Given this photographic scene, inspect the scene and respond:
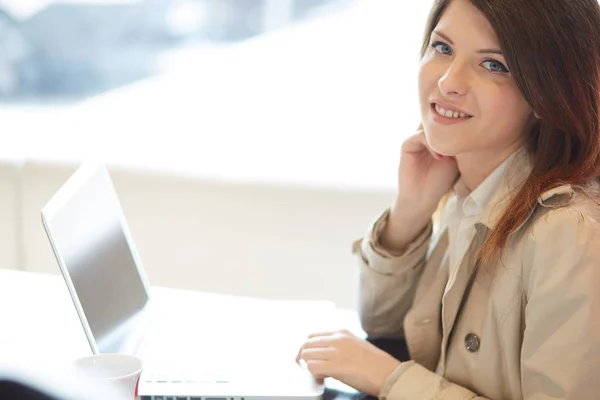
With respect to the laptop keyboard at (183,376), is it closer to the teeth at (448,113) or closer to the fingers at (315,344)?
the fingers at (315,344)

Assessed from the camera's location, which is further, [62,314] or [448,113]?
[62,314]

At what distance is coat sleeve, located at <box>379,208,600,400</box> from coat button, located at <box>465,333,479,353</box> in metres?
0.11

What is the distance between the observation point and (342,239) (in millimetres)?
2480

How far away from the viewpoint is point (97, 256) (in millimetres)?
1401

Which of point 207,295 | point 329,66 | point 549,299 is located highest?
point 329,66

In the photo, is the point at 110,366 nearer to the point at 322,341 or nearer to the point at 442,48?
the point at 322,341

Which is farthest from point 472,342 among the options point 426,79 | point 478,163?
point 426,79

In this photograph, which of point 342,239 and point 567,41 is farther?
point 342,239

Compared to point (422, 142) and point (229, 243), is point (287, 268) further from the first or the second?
→ point (422, 142)

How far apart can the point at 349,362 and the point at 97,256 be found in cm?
44

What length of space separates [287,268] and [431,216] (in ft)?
3.35

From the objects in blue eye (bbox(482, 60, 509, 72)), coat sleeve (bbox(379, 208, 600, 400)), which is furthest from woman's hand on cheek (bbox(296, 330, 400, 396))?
blue eye (bbox(482, 60, 509, 72))

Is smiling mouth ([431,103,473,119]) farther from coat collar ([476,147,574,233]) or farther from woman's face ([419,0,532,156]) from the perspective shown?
coat collar ([476,147,574,233])

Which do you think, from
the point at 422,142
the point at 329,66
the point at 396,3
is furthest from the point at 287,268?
the point at 422,142
